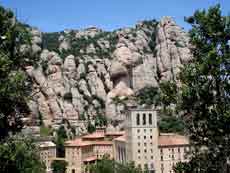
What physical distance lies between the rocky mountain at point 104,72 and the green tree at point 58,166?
3402cm

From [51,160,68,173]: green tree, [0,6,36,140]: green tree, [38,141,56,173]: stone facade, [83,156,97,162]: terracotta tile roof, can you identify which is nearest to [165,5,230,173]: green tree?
[0,6,36,140]: green tree

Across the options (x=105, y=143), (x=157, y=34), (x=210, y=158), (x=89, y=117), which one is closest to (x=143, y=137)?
(x=105, y=143)

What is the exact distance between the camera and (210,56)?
1950cm

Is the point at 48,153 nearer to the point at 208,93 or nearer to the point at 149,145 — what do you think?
the point at 149,145

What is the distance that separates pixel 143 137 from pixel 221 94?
66213 millimetres

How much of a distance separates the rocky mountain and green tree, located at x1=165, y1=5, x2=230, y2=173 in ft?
364

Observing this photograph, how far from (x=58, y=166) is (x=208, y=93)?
78.9 meters

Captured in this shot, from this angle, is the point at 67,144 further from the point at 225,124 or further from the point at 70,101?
the point at 225,124

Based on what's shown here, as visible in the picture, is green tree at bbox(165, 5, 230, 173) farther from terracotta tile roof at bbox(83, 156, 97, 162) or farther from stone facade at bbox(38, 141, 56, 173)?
terracotta tile roof at bbox(83, 156, 97, 162)

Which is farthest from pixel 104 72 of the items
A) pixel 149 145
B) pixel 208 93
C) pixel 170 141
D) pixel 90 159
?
pixel 208 93

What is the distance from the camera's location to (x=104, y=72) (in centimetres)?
15000

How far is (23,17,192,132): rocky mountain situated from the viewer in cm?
13550

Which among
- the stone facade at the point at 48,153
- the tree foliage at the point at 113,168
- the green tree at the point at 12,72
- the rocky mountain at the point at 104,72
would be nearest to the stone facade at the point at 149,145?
the tree foliage at the point at 113,168

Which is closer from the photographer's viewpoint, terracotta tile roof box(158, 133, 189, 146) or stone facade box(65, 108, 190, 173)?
stone facade box(65, 108, 190, 173)
